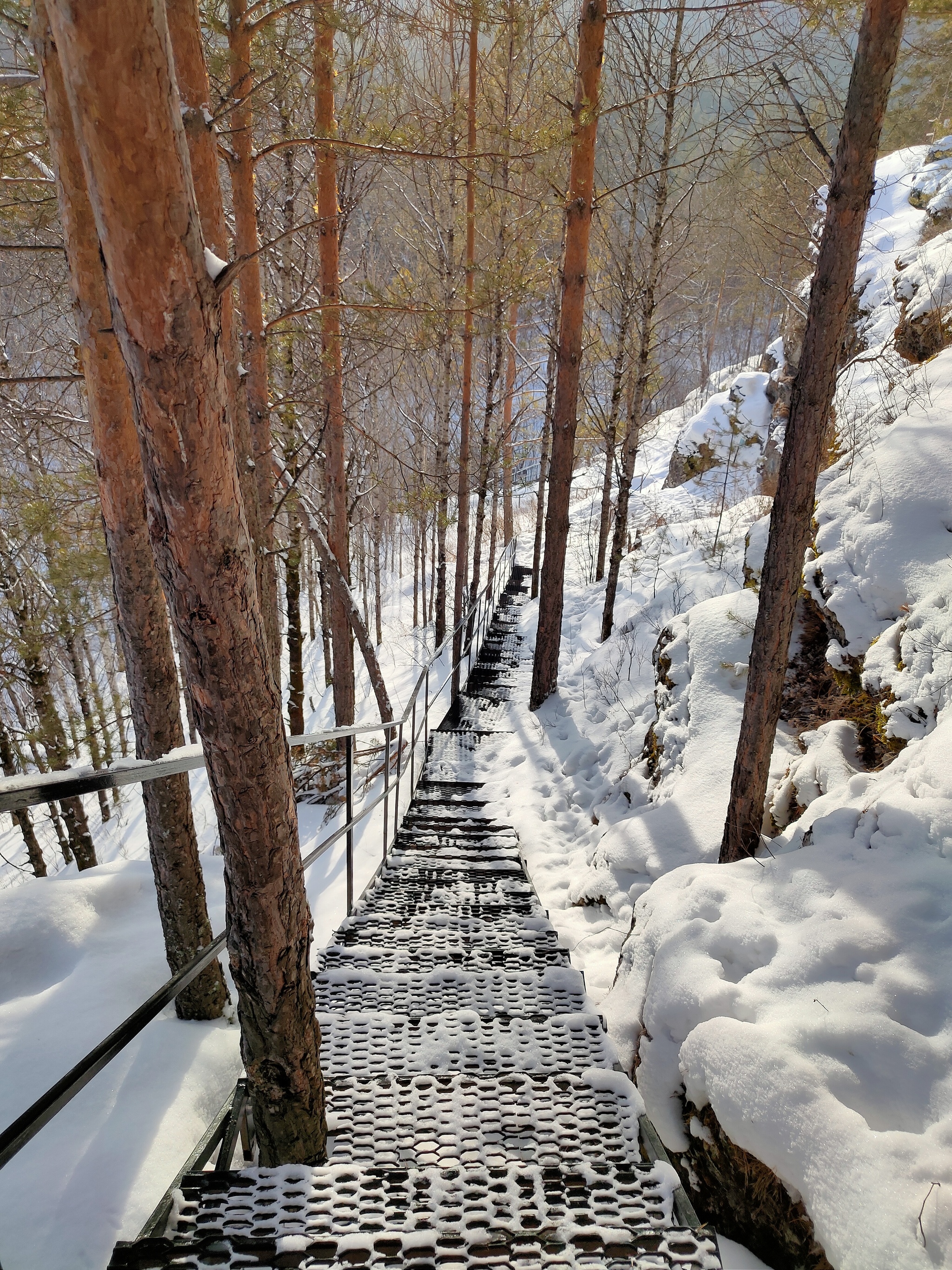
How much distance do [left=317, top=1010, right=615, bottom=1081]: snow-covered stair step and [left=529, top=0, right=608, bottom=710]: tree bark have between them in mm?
5748

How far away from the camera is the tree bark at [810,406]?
2826 mm

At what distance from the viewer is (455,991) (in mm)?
2674

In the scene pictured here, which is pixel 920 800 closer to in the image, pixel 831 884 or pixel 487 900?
pixel 831 884

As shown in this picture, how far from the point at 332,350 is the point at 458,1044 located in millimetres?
6178

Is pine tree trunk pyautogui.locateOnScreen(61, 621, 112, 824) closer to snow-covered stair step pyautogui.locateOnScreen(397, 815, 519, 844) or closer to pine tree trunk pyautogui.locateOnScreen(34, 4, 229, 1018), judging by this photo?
snow-covered stair step pyautogui.locateOnScreen(397, 815, 519, 844)

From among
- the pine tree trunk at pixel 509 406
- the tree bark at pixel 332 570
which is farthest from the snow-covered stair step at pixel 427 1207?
the pine tree trunk at pixel 509 406

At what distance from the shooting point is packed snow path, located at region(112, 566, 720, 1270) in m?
1.38

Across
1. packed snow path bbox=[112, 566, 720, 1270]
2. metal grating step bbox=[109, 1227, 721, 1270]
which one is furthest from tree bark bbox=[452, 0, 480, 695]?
metal grating step bbox=[109, 1227, 721, 1270]

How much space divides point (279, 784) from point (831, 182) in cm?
374

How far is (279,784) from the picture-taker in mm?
1712

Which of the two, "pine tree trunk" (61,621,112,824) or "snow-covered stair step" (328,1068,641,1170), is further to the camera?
"pine tree trunk" (61,621,112,824)

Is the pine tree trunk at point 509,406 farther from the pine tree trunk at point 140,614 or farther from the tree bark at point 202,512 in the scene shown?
the tree bark at point 202,512

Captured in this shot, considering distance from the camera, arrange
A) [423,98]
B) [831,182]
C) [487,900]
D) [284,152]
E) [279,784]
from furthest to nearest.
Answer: [423,98] < [284,152] < [487,900] < [831,182] < [279,784]

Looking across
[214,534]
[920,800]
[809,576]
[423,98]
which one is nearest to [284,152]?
[423,98]
